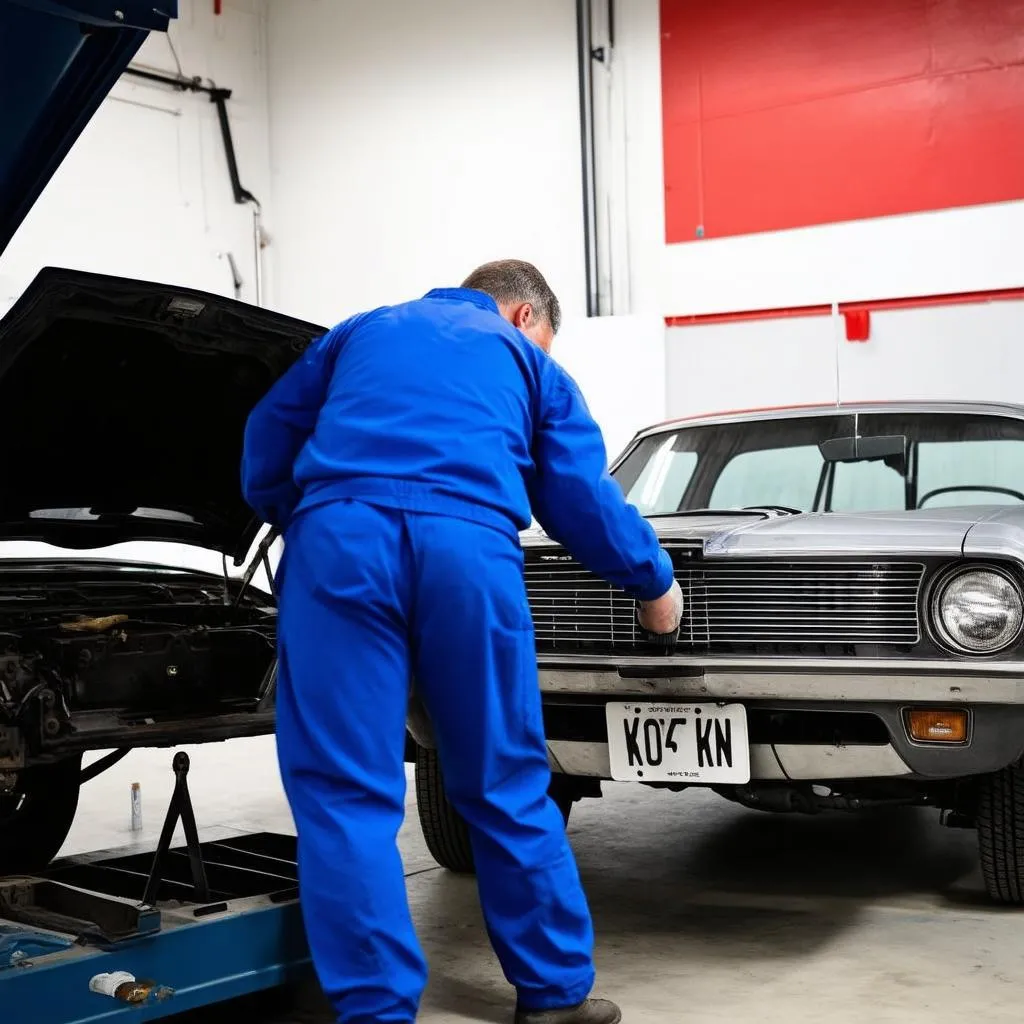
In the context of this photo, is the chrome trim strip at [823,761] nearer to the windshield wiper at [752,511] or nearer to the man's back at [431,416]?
the windshield wiper at [752,511]

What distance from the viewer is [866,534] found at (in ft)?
11.4

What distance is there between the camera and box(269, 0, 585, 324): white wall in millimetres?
10641

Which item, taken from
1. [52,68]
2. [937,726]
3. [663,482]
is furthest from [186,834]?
[663,482]

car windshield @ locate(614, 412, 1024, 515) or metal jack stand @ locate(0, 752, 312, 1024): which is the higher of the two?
car windshield @ locate(614, 412, 1024, 515)

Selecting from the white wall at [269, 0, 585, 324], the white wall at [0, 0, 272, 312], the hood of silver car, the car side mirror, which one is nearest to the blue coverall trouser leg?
the hood of silver car

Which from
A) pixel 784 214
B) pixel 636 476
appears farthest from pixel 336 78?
pixel 636 476

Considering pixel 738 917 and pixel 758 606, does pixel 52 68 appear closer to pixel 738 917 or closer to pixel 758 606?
pixel 758 606

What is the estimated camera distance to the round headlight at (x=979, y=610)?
10.8 ft

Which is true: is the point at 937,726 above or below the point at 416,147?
below

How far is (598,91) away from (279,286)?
11.9ft

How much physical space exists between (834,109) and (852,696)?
6.82 metres

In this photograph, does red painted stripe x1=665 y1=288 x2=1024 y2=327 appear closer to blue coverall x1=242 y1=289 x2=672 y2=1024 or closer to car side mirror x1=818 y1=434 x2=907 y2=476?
car side mirror x1=818 y1=434 x2=907 y2=476

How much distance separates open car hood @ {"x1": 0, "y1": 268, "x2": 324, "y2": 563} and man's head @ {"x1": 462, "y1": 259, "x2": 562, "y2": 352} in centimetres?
45

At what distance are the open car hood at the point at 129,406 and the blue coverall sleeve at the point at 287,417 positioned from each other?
0.25 m
